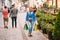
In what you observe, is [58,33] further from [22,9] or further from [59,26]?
[22,9]

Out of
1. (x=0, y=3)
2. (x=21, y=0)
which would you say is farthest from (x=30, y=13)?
(x=21, y=0)

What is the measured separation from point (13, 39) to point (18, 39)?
303 mm

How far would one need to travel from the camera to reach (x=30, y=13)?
15.4 m

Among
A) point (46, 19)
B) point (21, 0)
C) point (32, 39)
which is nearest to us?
point (32, 39)

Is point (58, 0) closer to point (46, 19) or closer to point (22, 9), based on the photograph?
point (46, 19)

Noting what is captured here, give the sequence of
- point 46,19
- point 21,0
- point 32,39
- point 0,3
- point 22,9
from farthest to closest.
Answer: point 21,0 < point 0,3 < point 22,9 < point 46,19 < point 32,39

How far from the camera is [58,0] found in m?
20.7

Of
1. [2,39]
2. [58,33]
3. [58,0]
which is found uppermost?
[58,0]

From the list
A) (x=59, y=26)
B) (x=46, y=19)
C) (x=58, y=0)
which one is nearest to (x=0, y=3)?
(x=58, y=0)

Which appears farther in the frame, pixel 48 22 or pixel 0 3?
pixel 0 3

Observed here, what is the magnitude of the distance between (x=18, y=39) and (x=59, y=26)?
16.7 feet

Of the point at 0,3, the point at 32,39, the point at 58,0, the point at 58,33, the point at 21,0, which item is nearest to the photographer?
the point at 58,33

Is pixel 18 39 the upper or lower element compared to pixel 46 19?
lower

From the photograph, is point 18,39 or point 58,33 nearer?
point 58,33
